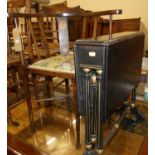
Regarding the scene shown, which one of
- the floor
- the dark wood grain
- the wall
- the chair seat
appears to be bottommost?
the floor

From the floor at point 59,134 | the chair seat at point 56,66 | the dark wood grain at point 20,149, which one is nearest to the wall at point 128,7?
the floor at point 59,134

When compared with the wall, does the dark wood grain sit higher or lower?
lower

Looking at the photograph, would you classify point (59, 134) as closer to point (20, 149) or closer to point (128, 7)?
point (20, 149)

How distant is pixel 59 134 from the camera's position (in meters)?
1.52

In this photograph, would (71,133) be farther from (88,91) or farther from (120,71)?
(120,71)

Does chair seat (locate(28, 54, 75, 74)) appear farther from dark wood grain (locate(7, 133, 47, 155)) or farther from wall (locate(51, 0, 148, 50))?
wall (locate(51, 0, 148, 50))

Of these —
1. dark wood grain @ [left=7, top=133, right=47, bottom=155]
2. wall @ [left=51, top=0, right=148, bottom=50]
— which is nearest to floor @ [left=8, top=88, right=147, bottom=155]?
dark wood grain @ [left=7, top=133, right=47, bottom=155]

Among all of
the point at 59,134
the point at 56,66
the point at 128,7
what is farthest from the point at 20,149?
the point at 128,7

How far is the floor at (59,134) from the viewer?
133 cm

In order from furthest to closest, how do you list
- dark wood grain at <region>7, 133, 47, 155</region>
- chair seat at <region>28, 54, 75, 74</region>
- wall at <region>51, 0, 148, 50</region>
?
wall at <region>51, 0, 148, 50</region> < chair seat at <region>28, 54, 75, 74</region> < dark wood grain at <region>7, 133, 47, 155</region>

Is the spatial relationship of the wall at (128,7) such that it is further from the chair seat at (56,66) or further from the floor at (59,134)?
the chair seat at (56,66)

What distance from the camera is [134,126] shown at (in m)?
1.58

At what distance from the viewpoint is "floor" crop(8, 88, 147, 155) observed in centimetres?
133
